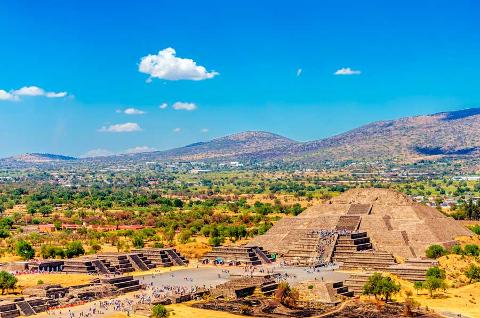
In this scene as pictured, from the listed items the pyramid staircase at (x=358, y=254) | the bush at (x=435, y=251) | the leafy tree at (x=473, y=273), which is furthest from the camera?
the bush at (x=435, y=251)

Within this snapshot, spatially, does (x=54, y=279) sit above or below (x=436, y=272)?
above

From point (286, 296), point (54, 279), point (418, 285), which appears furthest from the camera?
point (54, 279)

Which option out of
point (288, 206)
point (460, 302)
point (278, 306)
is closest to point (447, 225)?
point (460, 302)

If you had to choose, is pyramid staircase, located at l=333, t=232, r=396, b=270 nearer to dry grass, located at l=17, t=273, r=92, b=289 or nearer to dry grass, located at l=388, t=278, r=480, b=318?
dry grass, located at l=388, t=278, r=480, b=318

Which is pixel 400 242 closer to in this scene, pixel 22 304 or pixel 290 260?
pixel 290 260

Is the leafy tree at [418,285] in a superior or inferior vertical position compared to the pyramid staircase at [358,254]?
inferior

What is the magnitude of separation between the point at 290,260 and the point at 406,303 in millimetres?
35346

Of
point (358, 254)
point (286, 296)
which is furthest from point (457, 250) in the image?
point (286, 296)

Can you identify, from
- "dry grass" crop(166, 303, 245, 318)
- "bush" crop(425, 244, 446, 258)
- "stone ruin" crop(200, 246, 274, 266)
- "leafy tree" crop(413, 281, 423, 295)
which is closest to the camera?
"dry grass" crop(166, 303, 245, 318)

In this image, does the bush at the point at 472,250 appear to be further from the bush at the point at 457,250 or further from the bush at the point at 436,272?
the bush at the point at 436,272

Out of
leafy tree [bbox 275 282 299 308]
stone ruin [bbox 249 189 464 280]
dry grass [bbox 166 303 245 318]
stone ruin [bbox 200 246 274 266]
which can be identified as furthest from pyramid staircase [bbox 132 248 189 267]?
leafy tree [bbox 275 282 299 308]

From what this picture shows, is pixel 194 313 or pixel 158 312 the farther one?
pixel 194 313

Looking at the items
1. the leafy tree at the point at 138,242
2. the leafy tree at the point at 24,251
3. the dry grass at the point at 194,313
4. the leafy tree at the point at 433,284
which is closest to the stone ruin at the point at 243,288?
the dry grass at the point at 194,313

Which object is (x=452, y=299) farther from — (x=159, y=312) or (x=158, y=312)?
(x=158, y=312)
